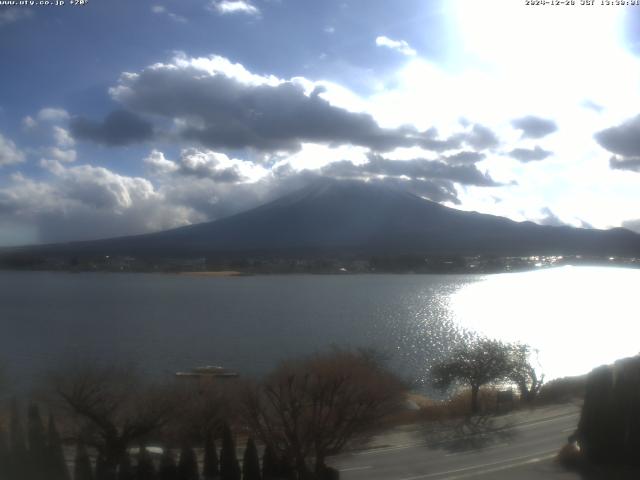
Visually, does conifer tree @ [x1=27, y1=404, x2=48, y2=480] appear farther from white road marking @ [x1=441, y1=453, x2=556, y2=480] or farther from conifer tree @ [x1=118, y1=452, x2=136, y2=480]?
white road marking @ [x1=441, y1=453, x2=556, y2=480]

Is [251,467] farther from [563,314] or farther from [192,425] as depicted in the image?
[563,314]

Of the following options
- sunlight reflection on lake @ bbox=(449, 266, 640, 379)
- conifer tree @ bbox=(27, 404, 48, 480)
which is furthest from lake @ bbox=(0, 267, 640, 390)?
conifer tree @ bbox=(27, 404, 48, 480)

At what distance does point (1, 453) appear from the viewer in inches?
218

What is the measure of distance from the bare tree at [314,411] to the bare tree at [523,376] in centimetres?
480

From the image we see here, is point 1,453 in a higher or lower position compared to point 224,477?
higher

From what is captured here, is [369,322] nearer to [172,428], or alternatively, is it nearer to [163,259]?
[172,428]

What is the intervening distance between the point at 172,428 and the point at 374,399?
221 centimetres

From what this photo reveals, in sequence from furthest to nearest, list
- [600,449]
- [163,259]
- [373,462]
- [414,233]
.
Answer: [414,233] < [163,259] < [373,462] < [600,449]

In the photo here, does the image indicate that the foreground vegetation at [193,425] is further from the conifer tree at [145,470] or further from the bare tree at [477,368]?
the bare tree at [477,368]

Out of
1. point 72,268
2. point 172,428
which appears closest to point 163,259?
point 72,268

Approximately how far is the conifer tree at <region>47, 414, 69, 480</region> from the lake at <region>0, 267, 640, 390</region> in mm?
7066

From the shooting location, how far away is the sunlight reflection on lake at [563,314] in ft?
59.6

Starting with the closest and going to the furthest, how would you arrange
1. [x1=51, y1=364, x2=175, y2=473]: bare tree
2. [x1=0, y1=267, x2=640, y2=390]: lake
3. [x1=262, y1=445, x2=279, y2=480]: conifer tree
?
1. [x1=262, y1=445, x2=279, y2=480]: conifer tree
2. [x1=51, y1=364, x2=175, y2=473]: bare tree
3. [x1=0, y1=267, x2=640, y2=390]: lake

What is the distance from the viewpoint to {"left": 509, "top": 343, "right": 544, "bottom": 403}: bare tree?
11.0 meters
